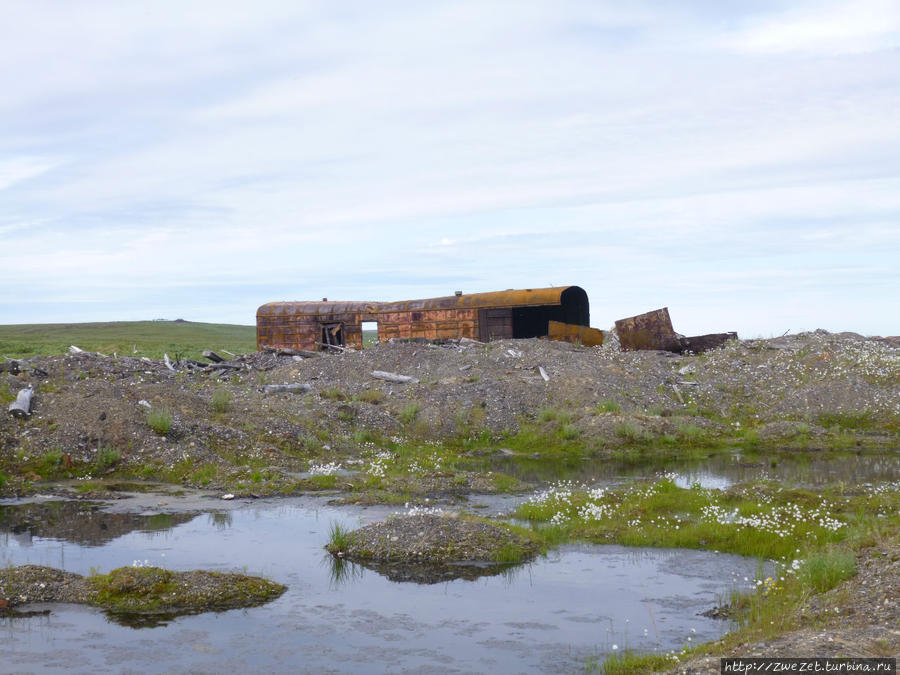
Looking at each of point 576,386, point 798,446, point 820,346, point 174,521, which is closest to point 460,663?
point 174,521

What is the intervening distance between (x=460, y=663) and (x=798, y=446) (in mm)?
17846

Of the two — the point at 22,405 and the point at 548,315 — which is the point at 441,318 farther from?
the point at 22,405

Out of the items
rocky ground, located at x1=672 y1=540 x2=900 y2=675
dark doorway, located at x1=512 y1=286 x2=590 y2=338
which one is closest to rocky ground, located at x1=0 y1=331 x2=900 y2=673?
rocky ground, located at x1=672 y1=540 x2=900 y2=675

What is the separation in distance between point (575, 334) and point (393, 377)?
10.4 meters

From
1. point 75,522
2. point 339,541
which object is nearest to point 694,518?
point 339,541

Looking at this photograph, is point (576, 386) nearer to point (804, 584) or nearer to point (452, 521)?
point (452, 521)

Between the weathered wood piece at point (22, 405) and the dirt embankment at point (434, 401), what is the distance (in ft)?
0.92

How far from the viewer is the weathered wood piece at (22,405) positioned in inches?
813

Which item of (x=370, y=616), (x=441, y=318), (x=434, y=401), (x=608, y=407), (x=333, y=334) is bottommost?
(x=370, y=616)

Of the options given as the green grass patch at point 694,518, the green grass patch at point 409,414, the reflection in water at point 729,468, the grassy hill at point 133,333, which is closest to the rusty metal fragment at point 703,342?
the reflection in water at point 729,468

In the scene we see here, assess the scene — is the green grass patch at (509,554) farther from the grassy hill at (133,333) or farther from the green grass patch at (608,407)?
the grassy hill at (133,333)

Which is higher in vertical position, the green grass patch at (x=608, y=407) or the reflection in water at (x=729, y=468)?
the green grass patch at (x=608, y=407)

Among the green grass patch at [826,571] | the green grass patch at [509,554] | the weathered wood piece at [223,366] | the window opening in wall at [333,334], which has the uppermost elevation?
the window opening in wall at [333,334]

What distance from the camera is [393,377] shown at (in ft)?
96.6
